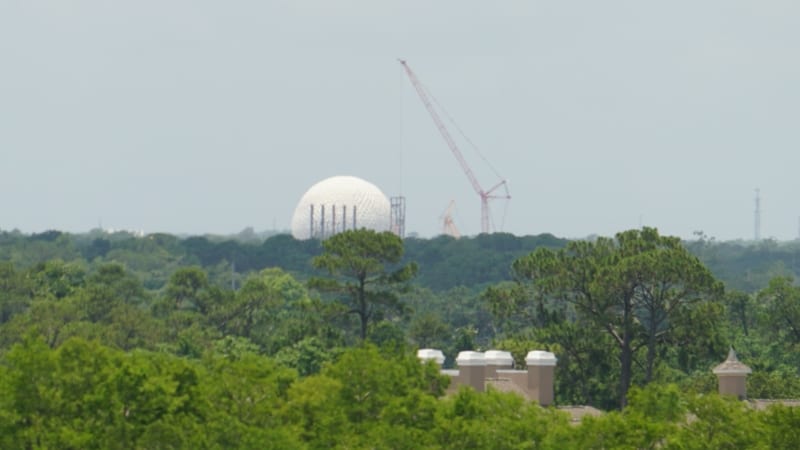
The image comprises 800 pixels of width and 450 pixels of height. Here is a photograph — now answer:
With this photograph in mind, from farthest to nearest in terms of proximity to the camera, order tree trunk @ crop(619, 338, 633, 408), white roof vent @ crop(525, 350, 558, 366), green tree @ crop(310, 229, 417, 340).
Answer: green tree @ crop(310, 229, 417, 340), tree trunk @ crop(619, 338, 633, 408), white roof vent @ crop(525, 350, 558, 366)

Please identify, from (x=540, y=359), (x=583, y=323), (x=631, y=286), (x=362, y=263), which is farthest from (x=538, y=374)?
(x=362, y=263)

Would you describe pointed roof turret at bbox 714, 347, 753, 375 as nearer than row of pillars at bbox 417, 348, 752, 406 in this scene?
No

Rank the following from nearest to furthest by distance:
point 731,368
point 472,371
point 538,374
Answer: point 472,371, point 731,368, point 538,374

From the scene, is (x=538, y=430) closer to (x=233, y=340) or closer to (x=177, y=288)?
(x=233, y=340)

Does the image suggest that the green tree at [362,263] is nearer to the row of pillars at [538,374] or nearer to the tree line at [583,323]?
the tree line at [583,323]

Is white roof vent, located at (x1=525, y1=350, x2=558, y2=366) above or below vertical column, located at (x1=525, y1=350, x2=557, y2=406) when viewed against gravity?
above

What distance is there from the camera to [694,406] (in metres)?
65.1

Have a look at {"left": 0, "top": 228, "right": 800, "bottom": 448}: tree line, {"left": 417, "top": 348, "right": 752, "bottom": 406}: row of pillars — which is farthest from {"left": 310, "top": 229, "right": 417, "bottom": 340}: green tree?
{"left": 417, "top": 348, "right": 752, "bottom": 406}: row of pillars

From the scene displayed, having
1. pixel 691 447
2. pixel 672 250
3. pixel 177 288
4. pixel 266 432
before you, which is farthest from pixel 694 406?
pixel 177 288

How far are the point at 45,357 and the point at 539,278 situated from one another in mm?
48506

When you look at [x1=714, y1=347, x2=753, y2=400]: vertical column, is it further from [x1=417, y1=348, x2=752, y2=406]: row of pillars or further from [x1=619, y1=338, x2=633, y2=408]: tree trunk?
[x1=619, y1=338, x2=633, y2=408]: tree trunk

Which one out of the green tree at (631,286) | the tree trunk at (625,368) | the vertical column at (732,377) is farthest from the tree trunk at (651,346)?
the vertical column at (732,377)

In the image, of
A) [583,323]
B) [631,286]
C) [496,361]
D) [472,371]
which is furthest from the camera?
[583,323]

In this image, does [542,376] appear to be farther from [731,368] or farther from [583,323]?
[583,323]
